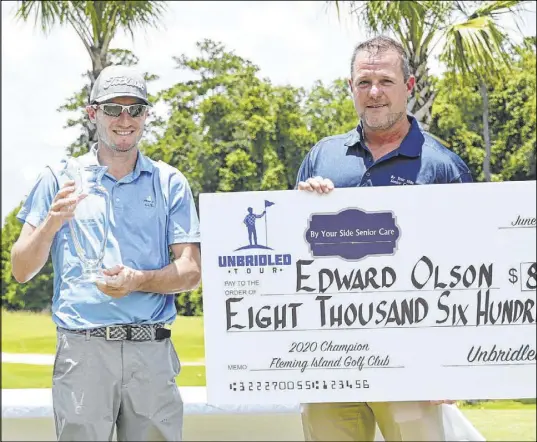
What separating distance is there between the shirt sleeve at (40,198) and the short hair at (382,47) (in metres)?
0.96

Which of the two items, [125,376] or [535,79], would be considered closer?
[125,376]

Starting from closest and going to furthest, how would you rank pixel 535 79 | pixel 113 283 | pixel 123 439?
pixel 113 283 → pixel 123 439 → pixel 535 79

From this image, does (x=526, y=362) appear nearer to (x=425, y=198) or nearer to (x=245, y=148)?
(x=425, y=198)

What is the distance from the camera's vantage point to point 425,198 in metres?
2.49

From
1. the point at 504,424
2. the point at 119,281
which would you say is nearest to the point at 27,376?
the point at 504,424

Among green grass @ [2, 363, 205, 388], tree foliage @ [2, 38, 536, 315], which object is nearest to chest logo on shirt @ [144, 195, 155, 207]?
tree foliage @ [2, 38, 536, 315]

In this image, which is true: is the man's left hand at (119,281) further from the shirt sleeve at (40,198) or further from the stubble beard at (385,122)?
the stubble beard at (385,122)

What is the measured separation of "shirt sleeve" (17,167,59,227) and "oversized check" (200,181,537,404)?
463mm

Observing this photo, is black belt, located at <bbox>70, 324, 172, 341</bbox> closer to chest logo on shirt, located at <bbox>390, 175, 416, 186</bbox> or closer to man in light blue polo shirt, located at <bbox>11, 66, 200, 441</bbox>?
man in light blue polo shirt, located at <bbox>11, 66, 200, 441</bbox>

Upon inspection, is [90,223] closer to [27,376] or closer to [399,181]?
[399,181]

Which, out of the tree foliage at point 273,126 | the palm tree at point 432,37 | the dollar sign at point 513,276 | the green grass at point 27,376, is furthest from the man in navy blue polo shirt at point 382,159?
the green grass at point 27,376

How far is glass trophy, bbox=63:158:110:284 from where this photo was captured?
2.53 meters

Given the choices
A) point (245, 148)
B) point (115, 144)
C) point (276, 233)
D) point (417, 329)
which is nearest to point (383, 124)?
point (276, 233)

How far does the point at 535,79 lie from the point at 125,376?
11456 mm
